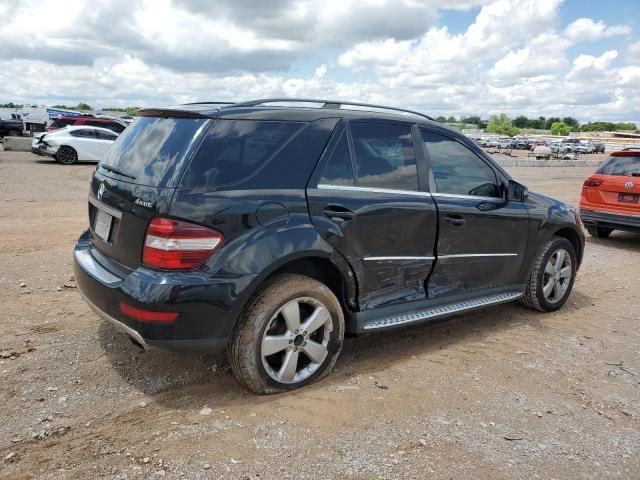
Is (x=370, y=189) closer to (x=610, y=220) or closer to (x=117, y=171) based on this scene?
(x=117, y=171)

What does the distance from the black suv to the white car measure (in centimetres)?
1780

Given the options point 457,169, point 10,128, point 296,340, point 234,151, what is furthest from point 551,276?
point 10,128

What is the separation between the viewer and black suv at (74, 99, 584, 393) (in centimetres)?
306

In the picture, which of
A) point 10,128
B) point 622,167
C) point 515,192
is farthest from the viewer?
point 10,128

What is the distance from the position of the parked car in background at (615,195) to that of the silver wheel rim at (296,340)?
22.9 ft

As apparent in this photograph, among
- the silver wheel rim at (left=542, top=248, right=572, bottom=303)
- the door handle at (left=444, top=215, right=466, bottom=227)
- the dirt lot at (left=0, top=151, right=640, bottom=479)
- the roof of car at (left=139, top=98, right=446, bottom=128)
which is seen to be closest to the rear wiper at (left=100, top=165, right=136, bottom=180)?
the roof of car at (left=139, top=98, right=446, bottom=128)

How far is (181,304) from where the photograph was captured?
3.00m

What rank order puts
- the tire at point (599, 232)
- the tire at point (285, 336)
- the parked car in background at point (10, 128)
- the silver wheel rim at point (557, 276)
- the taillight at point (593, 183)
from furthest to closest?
the parked car in background at point (10, 128), the tire at point (599, 232), the taillight at point (593, 183), the silver wheel rim at point (557, 276), the tire at point (285, 336)

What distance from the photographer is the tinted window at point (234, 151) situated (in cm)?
313

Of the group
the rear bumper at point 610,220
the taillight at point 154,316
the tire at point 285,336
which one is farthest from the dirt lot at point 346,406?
the rear bumper at point 610,220

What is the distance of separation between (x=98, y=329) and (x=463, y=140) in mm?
3350

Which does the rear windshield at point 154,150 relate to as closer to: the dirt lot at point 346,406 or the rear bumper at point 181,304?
the rear bumper at point 181,304

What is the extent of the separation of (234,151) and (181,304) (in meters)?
0.96

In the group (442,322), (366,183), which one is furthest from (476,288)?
(366,183)
